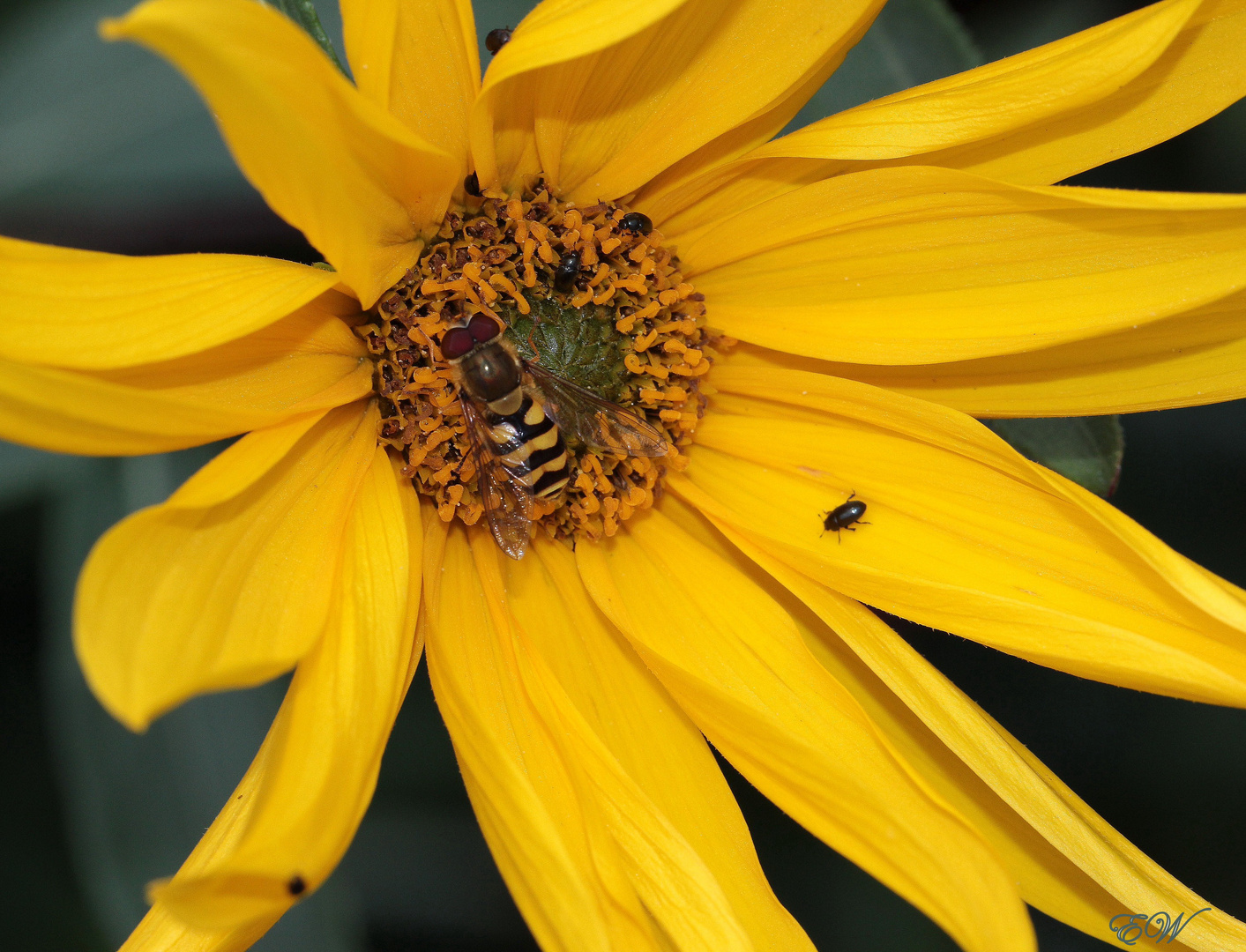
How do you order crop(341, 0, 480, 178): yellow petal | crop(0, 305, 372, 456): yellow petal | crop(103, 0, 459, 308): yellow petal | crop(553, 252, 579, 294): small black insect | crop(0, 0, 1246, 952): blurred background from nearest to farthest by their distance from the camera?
crop(103, 0, 459, 308): yellow petal → crop(0, 305, 372, 456): yellow petal → crop(341, 0, 480, 178): yellow petal → crop(553, 252, 579, 294): small black insect → crop(0, 0, 1246, 952): blurred background

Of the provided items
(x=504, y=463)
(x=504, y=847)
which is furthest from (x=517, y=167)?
(x=504, y=847)

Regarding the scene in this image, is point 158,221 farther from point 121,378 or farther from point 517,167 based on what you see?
point 121,378

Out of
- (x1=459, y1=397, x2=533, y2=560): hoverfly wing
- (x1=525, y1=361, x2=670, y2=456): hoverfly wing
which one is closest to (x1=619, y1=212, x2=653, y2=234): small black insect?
(x1=525, y1=361, x2=670, y2=456): hoverfly wing

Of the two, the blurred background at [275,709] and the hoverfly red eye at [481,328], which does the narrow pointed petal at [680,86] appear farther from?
the blurred background at [275,709]

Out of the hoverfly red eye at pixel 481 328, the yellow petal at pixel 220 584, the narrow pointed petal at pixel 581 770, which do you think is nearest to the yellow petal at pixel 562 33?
the hoverfly red eye at pixel 481 328

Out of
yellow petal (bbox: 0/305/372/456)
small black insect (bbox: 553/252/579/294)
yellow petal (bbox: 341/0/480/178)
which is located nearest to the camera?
yellow petal (bbox: 0/305/372/456)

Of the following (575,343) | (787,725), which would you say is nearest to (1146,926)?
(787,725)

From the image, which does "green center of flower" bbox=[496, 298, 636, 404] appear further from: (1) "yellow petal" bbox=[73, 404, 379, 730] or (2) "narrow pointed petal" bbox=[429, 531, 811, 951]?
(1) "yellow petal" bbox=[73, 404, 379, 730]
